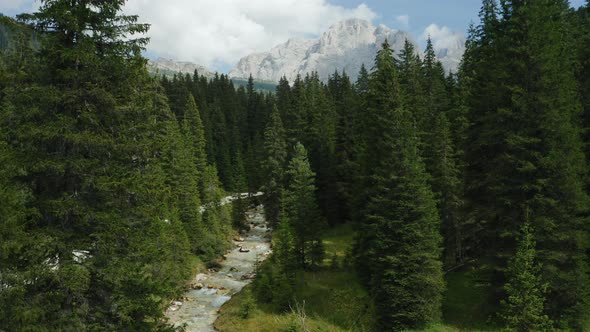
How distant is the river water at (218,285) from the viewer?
112 ft

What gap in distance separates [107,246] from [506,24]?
26.7 m

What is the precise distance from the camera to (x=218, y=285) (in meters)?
Answer: 42.9

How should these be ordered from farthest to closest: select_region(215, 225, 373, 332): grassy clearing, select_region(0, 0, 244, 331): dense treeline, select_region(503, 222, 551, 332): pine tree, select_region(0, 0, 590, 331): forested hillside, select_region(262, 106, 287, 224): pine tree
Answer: select_region(262, 106, 287, 224): pine tree
select_region(215, 225, 373, 332): grassy clearing
select_region(503, 222, 551, 332): pine tree
select_region(0, 0, 590, 331): forested hillside
select_region(0, 0, 244, 331): dense treeline

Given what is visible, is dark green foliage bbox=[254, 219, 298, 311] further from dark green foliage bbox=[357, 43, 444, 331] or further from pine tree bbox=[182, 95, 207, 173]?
pine tree bbox=[182, 95, 207, 173]

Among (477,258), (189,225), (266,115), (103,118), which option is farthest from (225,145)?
(103,118)

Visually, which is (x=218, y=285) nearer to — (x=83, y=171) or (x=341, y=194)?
(x=341, y=194)

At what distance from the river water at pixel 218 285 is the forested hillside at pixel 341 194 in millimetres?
2338

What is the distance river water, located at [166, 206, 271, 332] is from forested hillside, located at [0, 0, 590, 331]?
7.67 ft

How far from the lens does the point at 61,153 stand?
10.7 meters

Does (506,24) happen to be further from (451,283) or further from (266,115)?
(266,115)

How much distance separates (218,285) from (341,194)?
62.4ft

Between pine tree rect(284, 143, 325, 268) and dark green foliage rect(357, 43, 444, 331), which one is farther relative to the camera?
pine tree rect(284, 143, 325, 268)

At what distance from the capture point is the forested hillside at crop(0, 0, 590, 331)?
10539 mm

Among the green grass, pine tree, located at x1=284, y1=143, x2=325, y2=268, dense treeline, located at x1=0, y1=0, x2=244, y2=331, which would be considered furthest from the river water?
dense treeline, located at x1=0, y1=0, x2=244, y2=331
